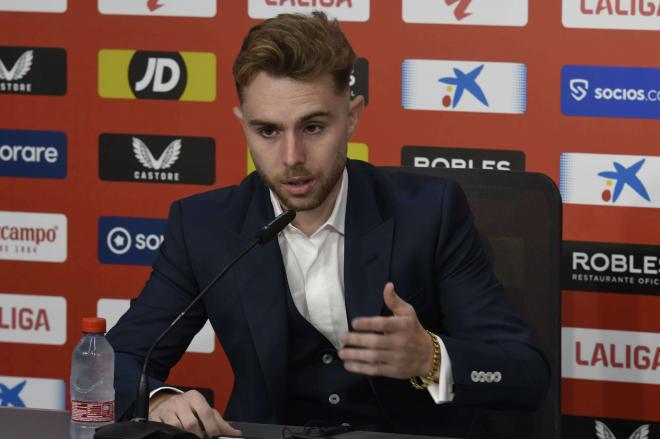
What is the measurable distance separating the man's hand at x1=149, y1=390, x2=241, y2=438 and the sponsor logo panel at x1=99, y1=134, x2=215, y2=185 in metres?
1.62

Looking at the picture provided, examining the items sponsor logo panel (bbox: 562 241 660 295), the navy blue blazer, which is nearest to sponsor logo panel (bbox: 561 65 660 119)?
sponsor logo panel (bbox: 562 241 660 295)

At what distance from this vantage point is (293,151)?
83.7 inches

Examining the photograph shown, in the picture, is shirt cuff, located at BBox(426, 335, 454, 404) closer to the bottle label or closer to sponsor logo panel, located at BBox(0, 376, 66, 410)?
the bottle label

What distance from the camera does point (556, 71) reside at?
10.4ft

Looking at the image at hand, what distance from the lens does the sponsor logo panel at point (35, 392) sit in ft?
11.8

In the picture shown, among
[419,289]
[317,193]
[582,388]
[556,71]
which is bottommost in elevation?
[582,388]

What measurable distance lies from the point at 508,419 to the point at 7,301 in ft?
6.18

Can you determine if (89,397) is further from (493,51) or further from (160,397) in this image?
(493,51)

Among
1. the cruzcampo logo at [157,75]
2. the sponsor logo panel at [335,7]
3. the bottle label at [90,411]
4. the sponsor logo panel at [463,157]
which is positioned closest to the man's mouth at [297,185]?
the bottle label at [90,411]

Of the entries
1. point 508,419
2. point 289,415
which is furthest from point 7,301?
point 508,419

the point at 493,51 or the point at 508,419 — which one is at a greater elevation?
the point at 493,51

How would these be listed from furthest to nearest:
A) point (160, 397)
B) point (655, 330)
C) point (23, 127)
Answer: point (23, 127), point (655, 330), point (160, 397)

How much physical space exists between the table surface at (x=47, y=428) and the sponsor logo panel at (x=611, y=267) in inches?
57.3

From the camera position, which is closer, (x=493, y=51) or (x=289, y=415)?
(x=289, y=415)
